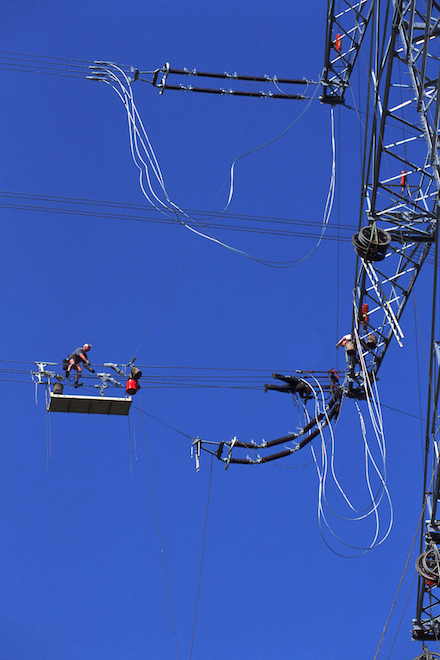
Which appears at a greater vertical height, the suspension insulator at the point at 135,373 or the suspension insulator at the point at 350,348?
the suspension insulator at the point at 350,348

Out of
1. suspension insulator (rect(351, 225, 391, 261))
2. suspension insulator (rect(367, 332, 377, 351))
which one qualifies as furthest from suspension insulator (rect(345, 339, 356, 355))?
suspension insulator (rect(351, 225, 391, 261))

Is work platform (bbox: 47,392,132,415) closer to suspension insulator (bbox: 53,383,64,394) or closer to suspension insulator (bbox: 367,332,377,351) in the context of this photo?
suspension insulator (bbox: 53,383,64,394)

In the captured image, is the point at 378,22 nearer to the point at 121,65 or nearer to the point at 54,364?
the point at 121,65

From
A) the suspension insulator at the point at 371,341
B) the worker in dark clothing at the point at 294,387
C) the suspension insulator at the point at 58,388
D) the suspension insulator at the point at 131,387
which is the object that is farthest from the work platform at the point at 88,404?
the suspension insulator at the point at 371,341

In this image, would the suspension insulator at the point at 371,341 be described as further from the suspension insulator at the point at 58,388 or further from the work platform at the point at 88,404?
the suspension insulator at the point at 58,388

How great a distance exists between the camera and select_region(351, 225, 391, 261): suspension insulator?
23.2 metres

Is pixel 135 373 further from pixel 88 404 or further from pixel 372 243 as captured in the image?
pixel 372 243

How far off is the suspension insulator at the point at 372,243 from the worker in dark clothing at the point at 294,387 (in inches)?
150

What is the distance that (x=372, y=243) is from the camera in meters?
23.2

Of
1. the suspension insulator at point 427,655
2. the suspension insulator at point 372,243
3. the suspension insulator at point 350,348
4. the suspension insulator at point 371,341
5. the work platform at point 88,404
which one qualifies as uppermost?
the suspension insulator at point 372,243

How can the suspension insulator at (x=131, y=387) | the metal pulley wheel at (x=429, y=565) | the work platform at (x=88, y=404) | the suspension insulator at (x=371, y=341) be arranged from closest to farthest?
the metal pulley wheel at (x=429, y=565), the work platform at (x=88, y=404), the suspension insulator at (x=371, y=341), the suspension insulator at (x=131, y=387)

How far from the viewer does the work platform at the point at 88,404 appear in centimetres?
2442

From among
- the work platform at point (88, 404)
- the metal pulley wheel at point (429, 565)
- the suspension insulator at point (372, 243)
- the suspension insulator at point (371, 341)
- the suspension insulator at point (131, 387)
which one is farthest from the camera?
the suspension insulator at point (131, 387)

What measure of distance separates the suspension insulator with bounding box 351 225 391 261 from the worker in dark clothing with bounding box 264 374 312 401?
3.80 meters
